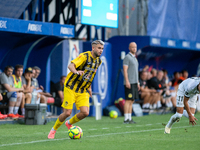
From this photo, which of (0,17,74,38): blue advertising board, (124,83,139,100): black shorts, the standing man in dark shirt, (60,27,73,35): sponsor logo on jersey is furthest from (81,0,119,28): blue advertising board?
(124,83,139,100): black shorts

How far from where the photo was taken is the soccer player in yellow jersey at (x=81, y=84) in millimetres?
8266

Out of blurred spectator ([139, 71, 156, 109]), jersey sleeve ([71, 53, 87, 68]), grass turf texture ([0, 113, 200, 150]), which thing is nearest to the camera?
grass turf texture ([0, 113, 200, 150])

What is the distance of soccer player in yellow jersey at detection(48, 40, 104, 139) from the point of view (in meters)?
8.27

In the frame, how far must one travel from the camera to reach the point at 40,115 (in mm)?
12289

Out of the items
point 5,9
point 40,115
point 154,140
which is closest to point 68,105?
point 154,140

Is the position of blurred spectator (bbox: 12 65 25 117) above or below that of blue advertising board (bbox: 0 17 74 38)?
below

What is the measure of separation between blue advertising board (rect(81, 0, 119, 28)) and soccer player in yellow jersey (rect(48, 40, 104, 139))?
23.3 feet

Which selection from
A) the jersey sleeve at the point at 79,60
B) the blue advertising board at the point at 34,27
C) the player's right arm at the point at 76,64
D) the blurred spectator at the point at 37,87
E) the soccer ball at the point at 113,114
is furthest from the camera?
the soccer ball at the point at 113,114

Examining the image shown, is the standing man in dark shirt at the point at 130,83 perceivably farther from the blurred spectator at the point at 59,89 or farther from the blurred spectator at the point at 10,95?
the blurred spectator at the point at 59,89

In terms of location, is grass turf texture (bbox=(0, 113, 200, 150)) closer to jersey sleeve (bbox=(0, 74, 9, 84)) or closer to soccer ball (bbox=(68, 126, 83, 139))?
soccer ball (bbox=(68, 126, 83, 139))

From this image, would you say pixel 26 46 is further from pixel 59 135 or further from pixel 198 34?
pixel 198 34

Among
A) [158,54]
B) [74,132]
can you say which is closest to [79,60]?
[74,132]

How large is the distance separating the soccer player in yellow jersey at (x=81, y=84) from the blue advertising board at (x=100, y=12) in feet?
23.3

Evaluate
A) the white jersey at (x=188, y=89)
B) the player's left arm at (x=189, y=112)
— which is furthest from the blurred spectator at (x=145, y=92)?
the player's left arm at (x=189, y=112)
